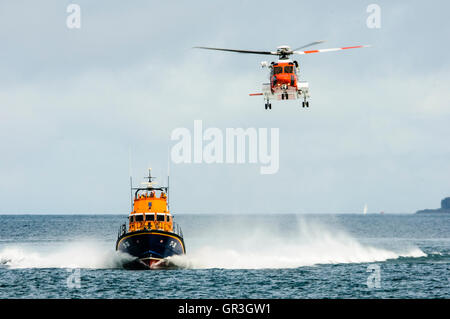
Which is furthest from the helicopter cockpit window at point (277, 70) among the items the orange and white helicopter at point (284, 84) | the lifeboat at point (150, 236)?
the lifeboat at point (150, 236)

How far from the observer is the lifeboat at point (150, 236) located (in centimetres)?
3834

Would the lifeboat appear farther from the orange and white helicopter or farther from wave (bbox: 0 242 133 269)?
the orange and white helicopter

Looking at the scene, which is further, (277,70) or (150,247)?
(150,247)

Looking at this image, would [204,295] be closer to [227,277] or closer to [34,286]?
[227,277]

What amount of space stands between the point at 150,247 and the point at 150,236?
806mm

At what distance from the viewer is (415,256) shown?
54219mm

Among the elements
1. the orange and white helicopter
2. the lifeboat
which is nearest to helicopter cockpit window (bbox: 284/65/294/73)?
the orange and white helicopter

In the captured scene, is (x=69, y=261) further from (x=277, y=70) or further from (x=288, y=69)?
(x=288, y=69)

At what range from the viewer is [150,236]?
38.1 metres

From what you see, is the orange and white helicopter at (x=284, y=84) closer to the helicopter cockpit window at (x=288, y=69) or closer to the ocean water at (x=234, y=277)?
the helicopter cockpit window at (x=288, y=69)

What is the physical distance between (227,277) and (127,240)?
22.2ft

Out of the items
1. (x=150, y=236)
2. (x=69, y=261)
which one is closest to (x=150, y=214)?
(x=150, y=236)

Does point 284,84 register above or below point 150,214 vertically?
above
